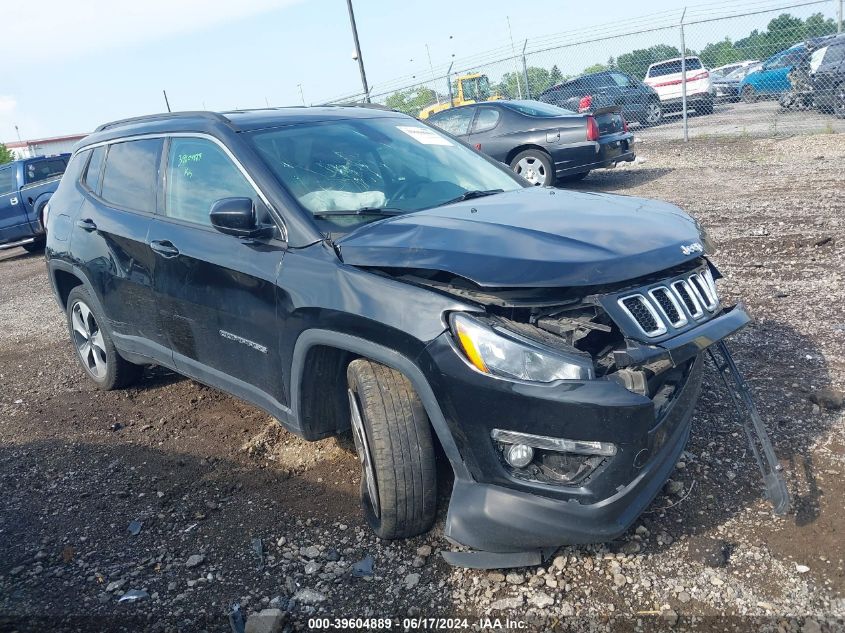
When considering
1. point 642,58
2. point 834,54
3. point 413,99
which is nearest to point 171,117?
point 834,54

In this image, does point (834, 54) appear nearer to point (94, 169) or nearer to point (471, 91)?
point (471, 91)

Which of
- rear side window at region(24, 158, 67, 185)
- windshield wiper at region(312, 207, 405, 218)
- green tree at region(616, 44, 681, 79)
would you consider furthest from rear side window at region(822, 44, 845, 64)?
rear side window at region(24, 158, 67, 185)

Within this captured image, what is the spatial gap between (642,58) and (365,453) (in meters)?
16.3

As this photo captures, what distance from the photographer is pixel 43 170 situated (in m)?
13.3

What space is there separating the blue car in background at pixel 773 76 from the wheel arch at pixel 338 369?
14920mm

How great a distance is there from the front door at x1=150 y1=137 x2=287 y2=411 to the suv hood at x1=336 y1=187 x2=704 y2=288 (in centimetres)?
54

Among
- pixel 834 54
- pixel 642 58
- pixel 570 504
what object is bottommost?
pixel 570 504

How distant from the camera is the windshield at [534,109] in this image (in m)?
11.1

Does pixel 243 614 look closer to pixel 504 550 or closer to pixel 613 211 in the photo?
pixel 504 550

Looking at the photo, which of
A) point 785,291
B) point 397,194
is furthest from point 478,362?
point 785,291

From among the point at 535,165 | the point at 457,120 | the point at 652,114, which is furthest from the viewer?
the point at 652,114

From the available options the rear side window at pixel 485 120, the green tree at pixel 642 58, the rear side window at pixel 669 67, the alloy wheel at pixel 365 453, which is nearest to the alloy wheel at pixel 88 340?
the alloy wheel at pixel 365 453

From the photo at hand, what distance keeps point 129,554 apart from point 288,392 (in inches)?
40.3

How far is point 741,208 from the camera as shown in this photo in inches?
324
